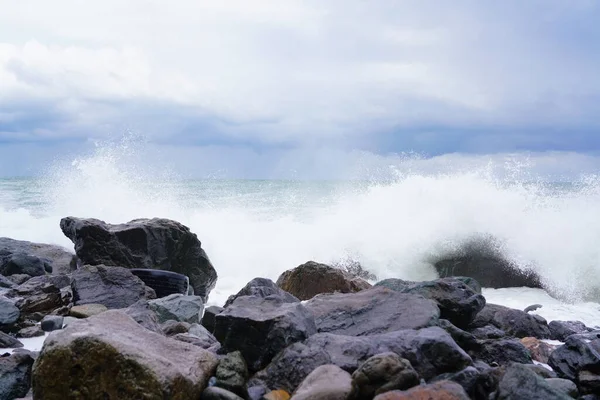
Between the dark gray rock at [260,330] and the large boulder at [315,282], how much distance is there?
3392 millimetres

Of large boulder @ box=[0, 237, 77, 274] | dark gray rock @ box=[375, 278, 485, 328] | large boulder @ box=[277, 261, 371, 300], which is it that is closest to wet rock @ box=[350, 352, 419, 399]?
dark gray rock @ box=[375, 278, 485, 328]

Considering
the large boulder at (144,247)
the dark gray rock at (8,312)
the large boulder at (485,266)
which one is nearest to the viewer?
the dark gray rock at (8,312)

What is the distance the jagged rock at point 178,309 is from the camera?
527cm

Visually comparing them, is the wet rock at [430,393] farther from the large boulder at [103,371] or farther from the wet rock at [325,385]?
the large boulder at [103,371]

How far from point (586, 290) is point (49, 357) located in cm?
1006

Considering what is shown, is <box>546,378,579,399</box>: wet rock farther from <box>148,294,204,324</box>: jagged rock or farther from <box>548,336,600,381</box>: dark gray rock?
<box>148,294,204,324</box>: jagged rock

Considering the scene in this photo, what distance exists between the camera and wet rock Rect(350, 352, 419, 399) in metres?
2.80

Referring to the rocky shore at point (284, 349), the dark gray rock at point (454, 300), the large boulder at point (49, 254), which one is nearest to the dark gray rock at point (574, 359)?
the rocky shore at point (284, 349)

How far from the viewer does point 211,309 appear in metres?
5.06

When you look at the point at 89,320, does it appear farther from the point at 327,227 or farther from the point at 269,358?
the point at 327,227

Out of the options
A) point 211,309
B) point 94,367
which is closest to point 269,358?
point 94,367

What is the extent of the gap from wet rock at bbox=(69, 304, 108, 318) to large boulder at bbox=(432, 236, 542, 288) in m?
7.61

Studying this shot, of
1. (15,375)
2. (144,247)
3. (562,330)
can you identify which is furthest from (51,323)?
(562,330)

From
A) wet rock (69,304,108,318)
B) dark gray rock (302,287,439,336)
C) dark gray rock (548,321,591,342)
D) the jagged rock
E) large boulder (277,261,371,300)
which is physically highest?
dark gray rock (302,287,439,336)
